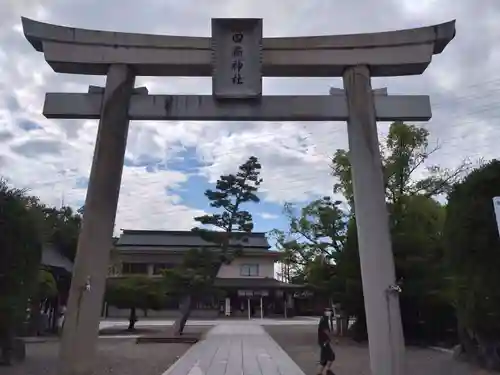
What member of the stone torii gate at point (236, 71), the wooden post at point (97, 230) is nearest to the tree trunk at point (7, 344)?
the wooden post at point (97, 230)

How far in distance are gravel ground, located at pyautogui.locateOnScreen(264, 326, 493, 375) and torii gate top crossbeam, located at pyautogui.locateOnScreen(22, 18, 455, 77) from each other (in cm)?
647

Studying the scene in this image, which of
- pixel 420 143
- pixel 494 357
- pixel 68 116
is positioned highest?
pixel 420 143

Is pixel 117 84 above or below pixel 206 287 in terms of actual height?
above

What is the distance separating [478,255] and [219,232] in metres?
13.2

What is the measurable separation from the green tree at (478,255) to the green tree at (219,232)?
35.3 feet

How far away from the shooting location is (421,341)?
782 inches

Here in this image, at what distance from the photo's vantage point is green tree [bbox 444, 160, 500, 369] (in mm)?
10922

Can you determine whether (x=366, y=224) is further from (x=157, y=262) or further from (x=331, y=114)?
(x=157, y=262)

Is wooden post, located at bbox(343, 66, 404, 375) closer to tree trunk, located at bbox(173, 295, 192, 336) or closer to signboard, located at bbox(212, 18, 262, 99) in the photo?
signboard, located at bbox(212, 18, 262, 99)

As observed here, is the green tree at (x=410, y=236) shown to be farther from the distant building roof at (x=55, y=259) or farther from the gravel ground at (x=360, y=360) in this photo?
the distant building roof at (x=55, y=259)

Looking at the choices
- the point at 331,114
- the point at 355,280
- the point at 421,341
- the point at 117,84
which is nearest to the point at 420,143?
the point at 355,280

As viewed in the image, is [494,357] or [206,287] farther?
[206,287]

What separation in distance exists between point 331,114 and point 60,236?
63.4ft

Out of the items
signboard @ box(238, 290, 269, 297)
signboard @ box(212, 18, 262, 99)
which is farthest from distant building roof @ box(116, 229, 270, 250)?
signboard @ box(212, 18, 262, 99)
